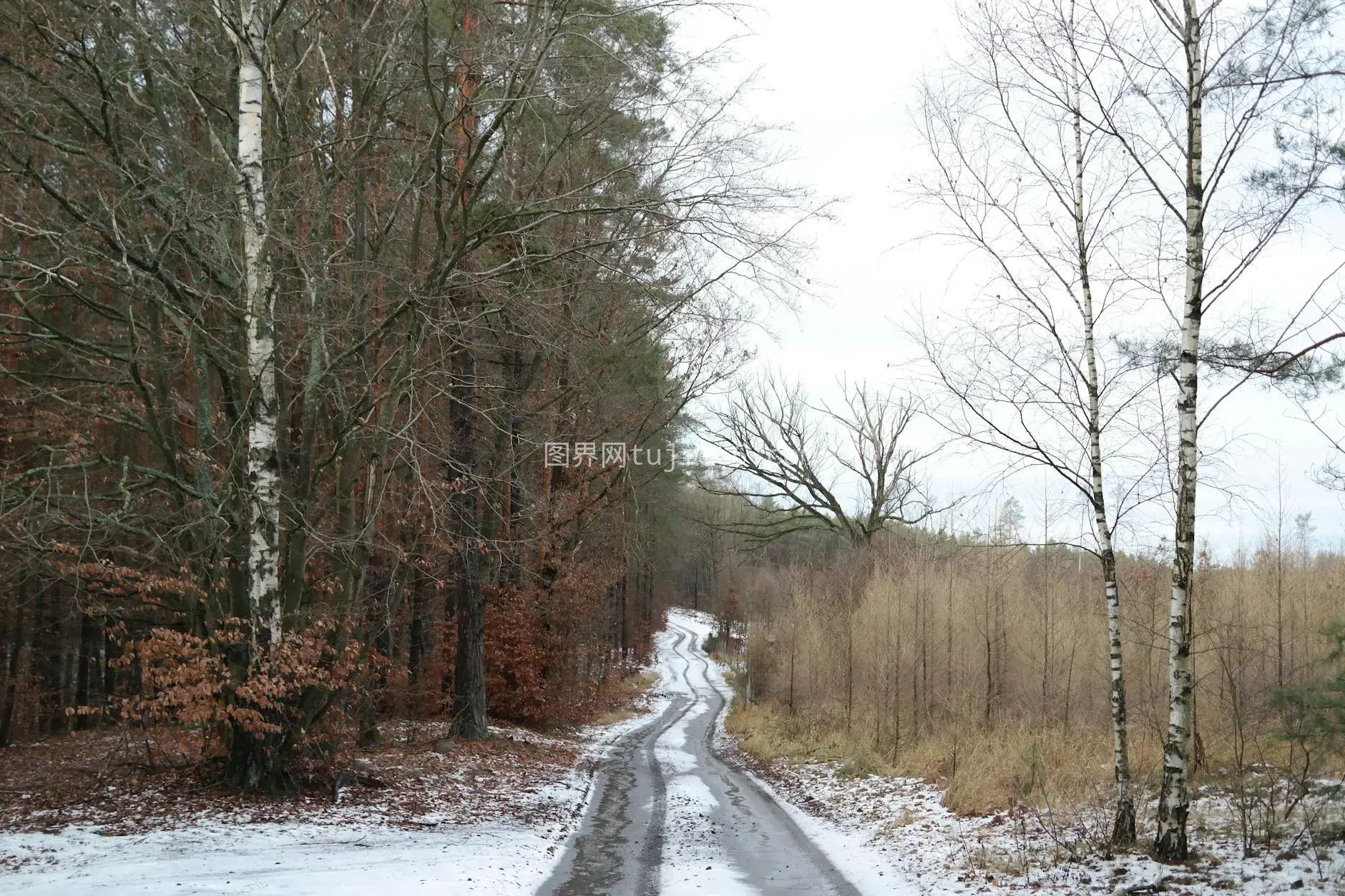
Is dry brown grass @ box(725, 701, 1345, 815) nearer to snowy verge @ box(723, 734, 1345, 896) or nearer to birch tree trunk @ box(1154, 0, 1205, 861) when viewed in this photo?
snowy verge @ box(723, 734, 1345, 896)

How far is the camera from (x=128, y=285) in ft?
25.8

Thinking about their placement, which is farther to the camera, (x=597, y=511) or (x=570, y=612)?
(x=570, y=612)

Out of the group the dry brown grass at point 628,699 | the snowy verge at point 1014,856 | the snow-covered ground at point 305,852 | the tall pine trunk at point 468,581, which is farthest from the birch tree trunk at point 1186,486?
the dry brown grass at point 628,699

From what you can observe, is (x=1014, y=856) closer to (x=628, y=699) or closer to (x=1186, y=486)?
(x=1186, y=486)

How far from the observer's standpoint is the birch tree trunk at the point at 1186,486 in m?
6.68

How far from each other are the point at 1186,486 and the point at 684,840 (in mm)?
6252

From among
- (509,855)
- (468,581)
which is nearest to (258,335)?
(509,855)

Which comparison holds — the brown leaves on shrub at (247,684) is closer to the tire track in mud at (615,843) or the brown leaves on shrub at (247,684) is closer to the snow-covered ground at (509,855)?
the snow-covered ground at (509,855)

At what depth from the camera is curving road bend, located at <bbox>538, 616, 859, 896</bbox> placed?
764 cm

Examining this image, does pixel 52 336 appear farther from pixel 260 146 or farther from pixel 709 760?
pixel 709 760

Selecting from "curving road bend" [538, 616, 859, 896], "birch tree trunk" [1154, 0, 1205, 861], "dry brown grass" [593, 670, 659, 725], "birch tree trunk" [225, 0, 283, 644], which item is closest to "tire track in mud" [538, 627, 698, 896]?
"curving road bend" [538, 616, 859, 896]

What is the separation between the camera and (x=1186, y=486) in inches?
265

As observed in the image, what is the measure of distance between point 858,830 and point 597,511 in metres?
11.0

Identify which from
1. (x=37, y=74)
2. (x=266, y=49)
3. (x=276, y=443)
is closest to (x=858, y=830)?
(x=276, y=443)
